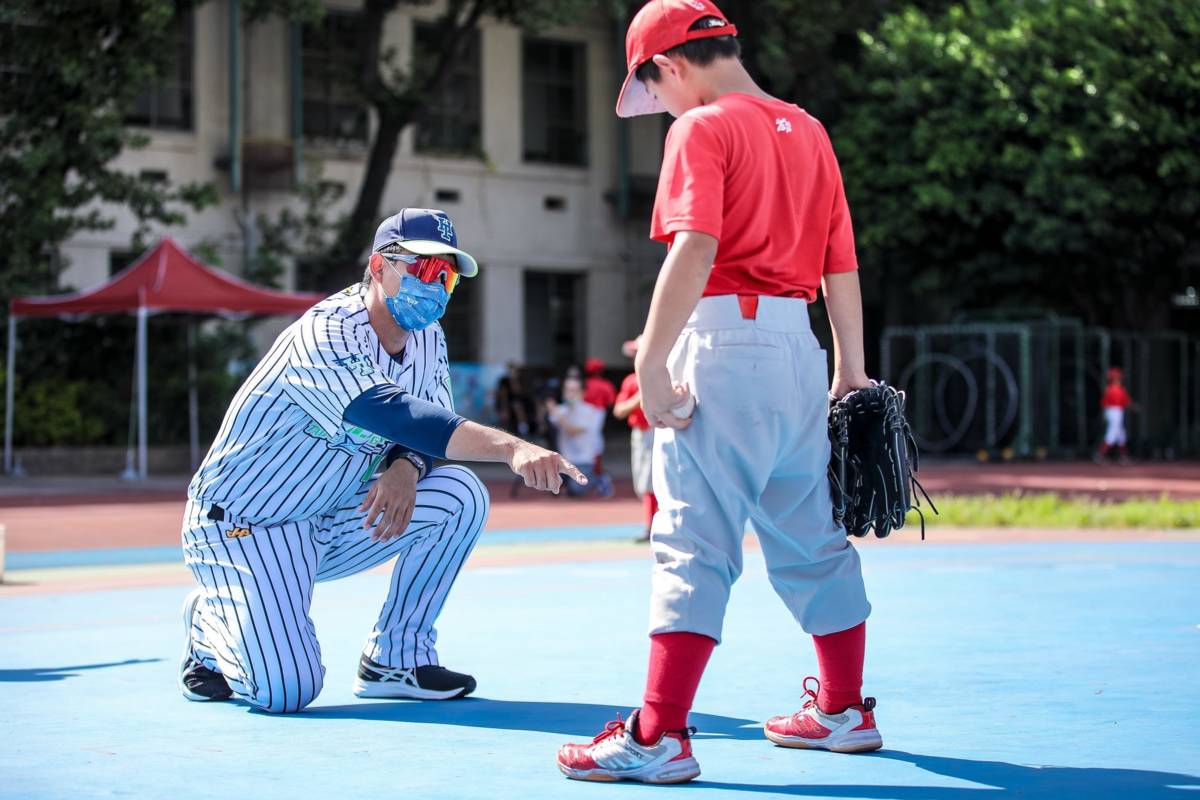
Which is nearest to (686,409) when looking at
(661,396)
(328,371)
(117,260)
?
(661,396)

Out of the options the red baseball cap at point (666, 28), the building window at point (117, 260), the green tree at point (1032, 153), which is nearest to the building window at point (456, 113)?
the building window at point (117, 260)

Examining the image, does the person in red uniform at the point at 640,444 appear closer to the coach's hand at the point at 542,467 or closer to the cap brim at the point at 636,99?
→ the cap brim at the point at 636,99

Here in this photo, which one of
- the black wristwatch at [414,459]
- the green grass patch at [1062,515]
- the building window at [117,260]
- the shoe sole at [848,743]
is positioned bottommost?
the green grass patch at [1062,515]

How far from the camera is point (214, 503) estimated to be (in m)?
5.51

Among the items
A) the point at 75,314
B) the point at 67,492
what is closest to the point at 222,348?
the point at 75,314

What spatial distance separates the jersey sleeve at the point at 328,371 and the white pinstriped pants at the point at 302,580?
53 cm

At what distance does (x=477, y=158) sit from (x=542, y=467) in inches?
1080

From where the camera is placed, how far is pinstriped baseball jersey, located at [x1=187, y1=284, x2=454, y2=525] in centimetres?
528

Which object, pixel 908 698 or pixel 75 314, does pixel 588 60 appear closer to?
pixel 75 314

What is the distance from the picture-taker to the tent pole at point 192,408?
2406cm

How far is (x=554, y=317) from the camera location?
32.8m

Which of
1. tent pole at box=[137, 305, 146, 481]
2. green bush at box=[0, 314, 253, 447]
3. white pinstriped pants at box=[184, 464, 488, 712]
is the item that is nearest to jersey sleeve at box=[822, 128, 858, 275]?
white pinstriped pants at box=[184, 464, 488, 712]

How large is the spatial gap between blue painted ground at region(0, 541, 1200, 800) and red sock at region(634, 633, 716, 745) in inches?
6.2

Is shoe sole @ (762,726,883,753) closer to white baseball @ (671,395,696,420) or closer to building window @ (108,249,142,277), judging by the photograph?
white baseball @ (671,395,696,420)
